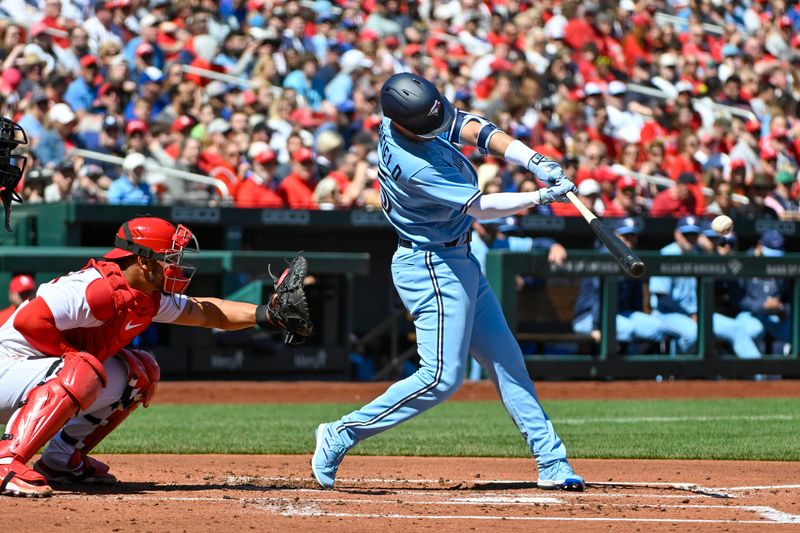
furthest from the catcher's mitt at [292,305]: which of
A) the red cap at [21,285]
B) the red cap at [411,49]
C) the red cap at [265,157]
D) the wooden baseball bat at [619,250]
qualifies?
the red cap at [411,49]

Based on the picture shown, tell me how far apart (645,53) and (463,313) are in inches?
540

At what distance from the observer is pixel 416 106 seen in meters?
5.36

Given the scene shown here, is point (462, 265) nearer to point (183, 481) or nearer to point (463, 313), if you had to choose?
point (463, 313)

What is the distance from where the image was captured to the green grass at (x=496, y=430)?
757 cm

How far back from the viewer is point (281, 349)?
11.9 metres

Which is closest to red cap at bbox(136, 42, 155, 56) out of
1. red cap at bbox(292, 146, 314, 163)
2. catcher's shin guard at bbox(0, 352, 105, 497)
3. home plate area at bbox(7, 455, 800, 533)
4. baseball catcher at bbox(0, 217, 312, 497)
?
red cap at bbox(292, 146, 314, 163)

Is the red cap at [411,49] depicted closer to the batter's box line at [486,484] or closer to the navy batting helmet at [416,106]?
the batter's box line at [486,484]

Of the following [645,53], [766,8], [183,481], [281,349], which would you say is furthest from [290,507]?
[766,8]

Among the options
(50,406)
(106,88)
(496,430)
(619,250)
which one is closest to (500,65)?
(106,88)

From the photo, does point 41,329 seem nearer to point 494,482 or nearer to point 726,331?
point 494,482

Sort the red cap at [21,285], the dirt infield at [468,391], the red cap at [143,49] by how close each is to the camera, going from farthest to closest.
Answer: the red cap at [143,49], the dirt infield at [468,391], the red cap at [21,285]

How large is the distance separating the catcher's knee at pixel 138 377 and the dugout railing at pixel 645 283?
6.56m

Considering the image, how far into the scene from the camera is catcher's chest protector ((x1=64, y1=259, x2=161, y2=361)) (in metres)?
5.16

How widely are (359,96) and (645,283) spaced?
156 inches
